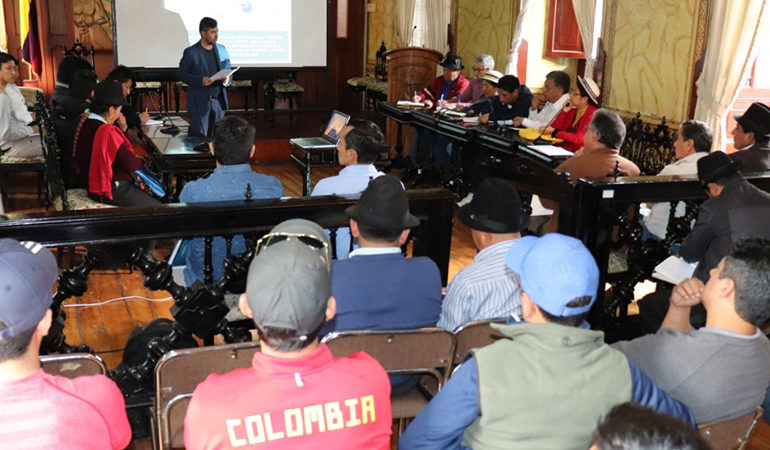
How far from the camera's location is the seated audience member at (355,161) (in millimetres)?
3898

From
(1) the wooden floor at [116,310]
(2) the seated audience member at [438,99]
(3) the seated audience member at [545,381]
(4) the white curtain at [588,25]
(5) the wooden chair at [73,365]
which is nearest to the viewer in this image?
(3) the seated audience member at [545,381]

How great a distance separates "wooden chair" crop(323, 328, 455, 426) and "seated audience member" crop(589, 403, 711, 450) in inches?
39.0

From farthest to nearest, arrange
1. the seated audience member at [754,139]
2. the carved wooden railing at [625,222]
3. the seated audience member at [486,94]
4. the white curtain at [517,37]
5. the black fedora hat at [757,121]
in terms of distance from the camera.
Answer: the white curtain at [517,37]
the seated audience member at [486,94]
the black fedora hat at [757,121]
the seated audience member at [754,139]
the carved wooden railing at [625,222]

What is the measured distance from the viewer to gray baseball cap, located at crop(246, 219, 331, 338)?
4.91 ft

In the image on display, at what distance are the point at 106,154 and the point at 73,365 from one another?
292 cm

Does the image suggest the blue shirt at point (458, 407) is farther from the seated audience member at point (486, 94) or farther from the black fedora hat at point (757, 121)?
the seated audience member at point (486, 94)

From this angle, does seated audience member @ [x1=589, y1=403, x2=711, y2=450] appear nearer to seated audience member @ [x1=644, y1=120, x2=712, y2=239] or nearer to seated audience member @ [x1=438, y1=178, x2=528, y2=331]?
seated audience member @ [x1=438, y1=178, x2=528, y2=331]

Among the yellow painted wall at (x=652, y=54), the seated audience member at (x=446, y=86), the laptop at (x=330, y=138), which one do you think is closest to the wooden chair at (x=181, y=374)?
the laptop at (x=330, y=138)

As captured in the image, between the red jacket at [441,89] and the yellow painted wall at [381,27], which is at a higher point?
the yellow painted wall at [381,27]

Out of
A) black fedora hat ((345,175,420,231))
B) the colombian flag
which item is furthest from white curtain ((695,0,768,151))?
the colombian flag

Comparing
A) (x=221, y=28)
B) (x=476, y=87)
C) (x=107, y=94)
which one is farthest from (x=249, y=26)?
(x=107, y=94)

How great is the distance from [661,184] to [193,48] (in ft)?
17.2

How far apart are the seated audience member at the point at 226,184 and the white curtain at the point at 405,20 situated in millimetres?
6812

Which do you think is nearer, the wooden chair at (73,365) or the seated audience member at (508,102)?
the wooden chair at (73,365)
